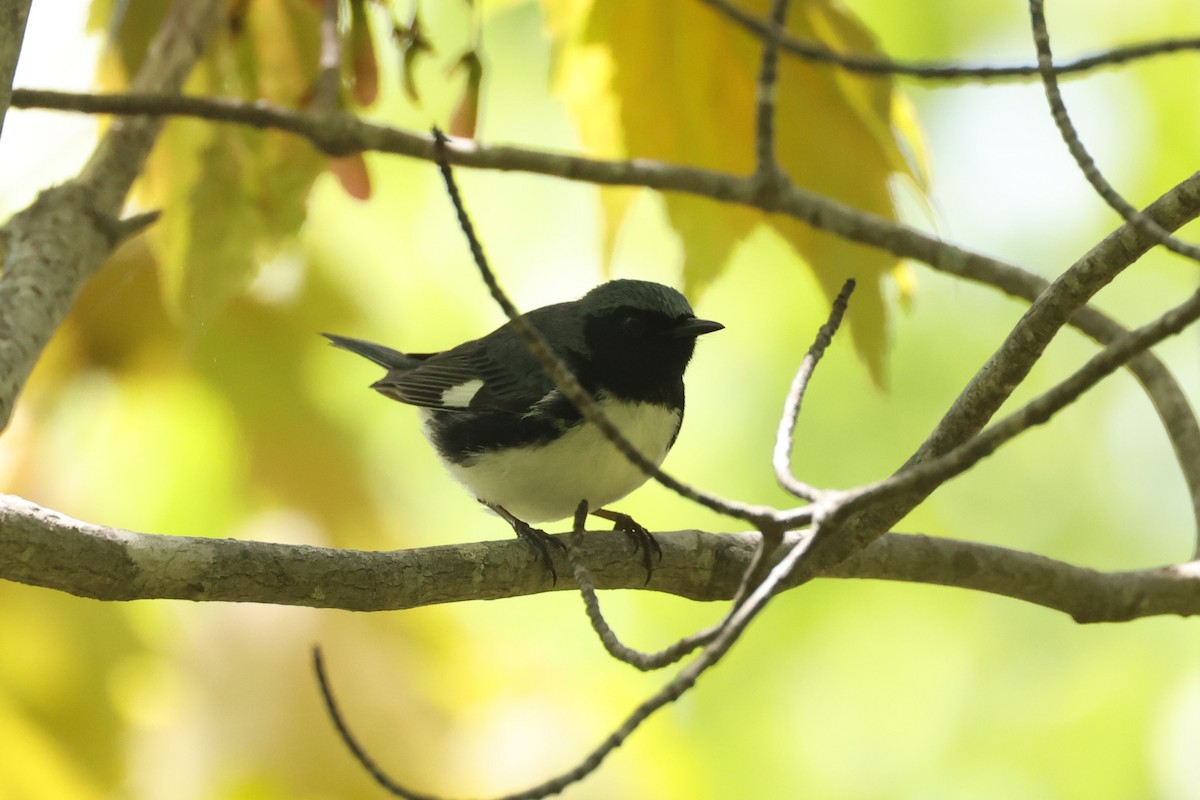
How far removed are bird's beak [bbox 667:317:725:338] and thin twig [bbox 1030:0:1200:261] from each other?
3.16 ft

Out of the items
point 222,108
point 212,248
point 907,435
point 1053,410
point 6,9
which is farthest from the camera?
point 907,435

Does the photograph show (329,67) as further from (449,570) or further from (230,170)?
(449,570)

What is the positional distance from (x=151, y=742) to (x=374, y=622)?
47 centimetres

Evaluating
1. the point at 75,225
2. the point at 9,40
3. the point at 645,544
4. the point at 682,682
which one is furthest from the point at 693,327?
the point at 682,682

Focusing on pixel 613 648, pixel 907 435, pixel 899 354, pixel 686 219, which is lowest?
pixel 613 648

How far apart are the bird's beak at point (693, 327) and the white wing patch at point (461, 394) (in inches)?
17.5

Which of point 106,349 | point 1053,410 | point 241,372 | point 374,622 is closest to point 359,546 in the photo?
point 374,622

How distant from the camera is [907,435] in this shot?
3570 mm

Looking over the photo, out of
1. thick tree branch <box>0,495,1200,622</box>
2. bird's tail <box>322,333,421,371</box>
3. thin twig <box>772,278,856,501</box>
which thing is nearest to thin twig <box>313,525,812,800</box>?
thin twig <box>772,278,856,501</box>

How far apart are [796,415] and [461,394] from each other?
120cm

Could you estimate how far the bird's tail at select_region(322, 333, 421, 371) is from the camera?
258cm

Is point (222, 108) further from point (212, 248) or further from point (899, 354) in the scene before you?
point (899, 354)

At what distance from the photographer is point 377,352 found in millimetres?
2781

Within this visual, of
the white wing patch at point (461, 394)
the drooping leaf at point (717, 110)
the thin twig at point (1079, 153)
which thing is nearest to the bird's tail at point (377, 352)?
the white wing patch at point (461, 394)
